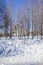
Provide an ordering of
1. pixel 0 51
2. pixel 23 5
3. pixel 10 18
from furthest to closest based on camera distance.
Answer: pixel 10 18 → pixel 23 5 → pixel 0 51

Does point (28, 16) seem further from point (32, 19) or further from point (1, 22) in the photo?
point (1, 22)

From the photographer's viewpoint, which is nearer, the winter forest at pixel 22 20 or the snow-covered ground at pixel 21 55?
the snow-covered ground at pixel 21 55

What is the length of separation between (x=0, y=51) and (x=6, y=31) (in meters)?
8.56

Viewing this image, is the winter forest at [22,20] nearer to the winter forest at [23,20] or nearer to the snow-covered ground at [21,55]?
the winter forest at [23,20]

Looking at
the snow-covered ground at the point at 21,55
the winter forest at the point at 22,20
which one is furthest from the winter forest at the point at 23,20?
the snow-covered ground at the point at 21,55

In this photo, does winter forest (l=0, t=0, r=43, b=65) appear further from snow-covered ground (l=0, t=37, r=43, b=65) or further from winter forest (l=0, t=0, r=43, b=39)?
snow-covered ground (l=0, t=37, r=43, b=65)

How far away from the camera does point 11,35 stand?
19016 mm

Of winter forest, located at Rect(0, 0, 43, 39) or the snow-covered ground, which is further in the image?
winter forest, located at Rect(0, 0, 43, 39)

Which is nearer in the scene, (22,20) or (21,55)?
(21,55)

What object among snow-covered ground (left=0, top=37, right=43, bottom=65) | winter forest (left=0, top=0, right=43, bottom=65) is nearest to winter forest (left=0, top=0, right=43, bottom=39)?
winter forest (left=0, top=0, right=43, bottom=65)

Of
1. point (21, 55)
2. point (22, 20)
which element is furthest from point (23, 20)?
point (21, 55)

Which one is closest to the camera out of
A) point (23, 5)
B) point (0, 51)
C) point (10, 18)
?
point (0, 51)

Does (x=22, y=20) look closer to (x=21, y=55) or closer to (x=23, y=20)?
(x=23, y=20)

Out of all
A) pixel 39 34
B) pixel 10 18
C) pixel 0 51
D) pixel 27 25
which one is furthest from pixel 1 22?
pixel 0 51
